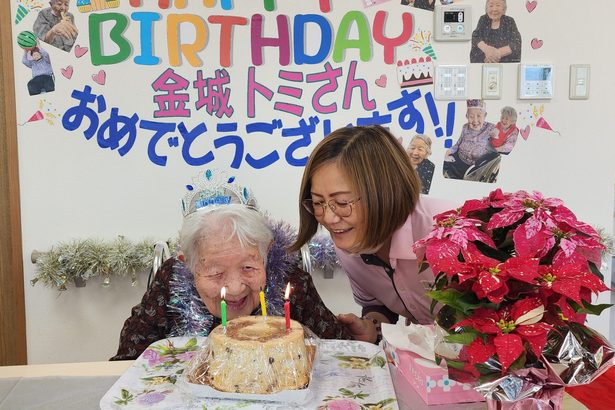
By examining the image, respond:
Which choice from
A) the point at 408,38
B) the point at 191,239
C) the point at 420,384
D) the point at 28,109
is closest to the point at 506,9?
the point at 408,38

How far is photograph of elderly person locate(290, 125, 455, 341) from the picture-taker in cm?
152

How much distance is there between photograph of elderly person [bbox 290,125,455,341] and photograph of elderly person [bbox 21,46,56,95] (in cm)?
157

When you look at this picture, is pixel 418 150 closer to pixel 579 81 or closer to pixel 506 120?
pixel 506 120

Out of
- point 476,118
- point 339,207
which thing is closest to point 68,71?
point 339,207

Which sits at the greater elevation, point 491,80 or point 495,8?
point 495,8

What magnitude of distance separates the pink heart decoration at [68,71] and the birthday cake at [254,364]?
1.88 meters

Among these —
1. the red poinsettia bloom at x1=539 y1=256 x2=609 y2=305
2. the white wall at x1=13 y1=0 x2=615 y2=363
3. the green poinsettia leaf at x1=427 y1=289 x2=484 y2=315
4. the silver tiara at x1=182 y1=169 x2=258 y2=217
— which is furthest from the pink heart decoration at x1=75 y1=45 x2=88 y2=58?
the red poinsettia bloom at x1=539 y1=256 x2=609 y2=305

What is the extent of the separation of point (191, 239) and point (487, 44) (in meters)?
1.77

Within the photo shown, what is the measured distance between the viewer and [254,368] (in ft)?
3.40

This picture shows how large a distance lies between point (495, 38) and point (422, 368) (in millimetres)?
1986

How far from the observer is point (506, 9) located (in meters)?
2.54

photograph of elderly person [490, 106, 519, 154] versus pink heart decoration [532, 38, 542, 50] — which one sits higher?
pink heart decoration [532, 38, 542, 50]

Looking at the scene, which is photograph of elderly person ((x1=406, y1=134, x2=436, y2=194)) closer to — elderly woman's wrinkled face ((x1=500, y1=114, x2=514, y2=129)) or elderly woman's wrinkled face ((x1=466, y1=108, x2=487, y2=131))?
elderly woman's wrinkled face ((x1=466, y1=108, x2=487, y2=131))

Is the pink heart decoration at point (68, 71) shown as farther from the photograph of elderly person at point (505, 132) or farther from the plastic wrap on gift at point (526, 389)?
the plastic wrap on gift at point (526, 389)
